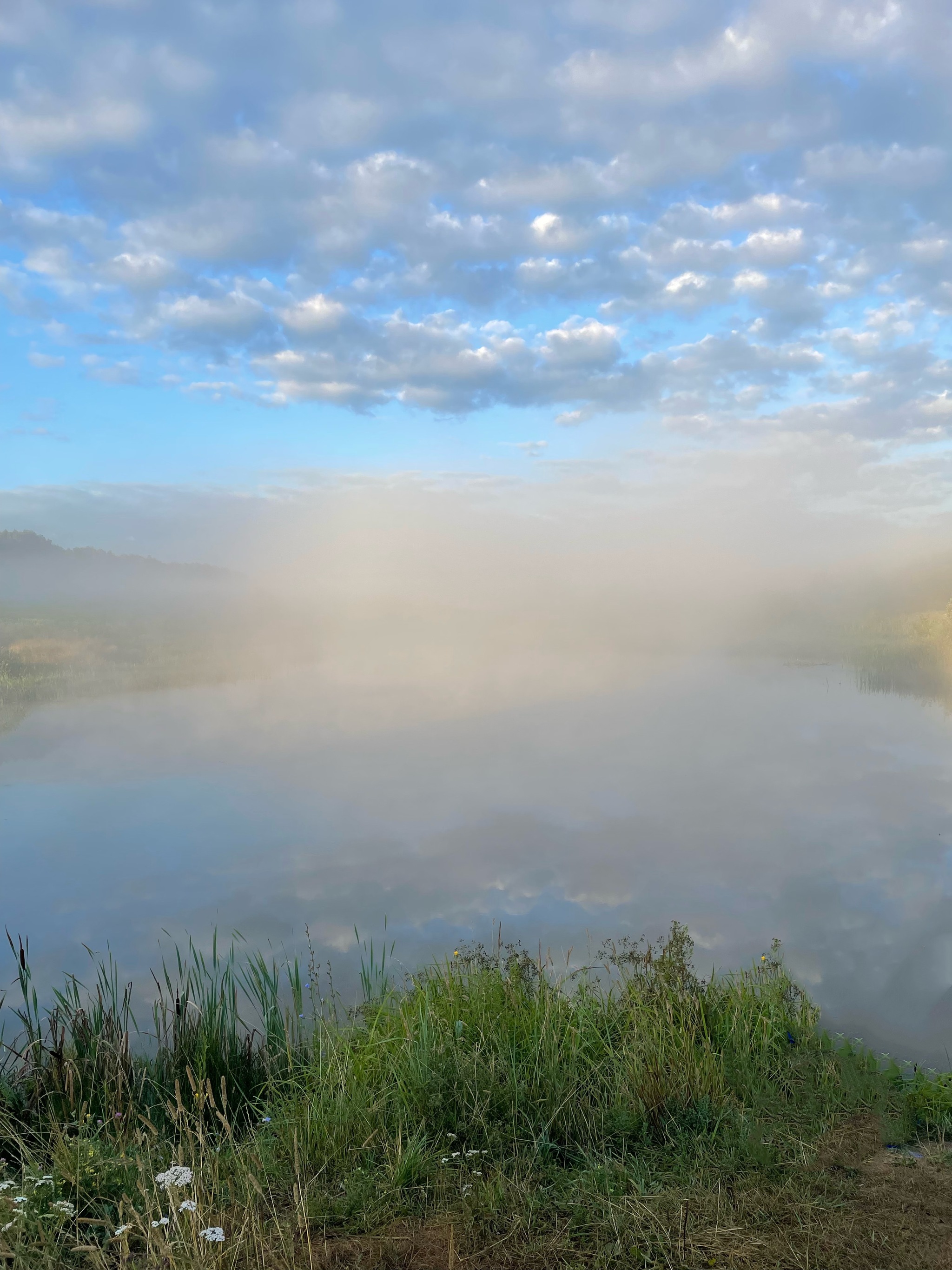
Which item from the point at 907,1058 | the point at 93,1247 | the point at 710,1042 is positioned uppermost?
the point at 93,1247

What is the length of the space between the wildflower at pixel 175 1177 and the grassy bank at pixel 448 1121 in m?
0.01

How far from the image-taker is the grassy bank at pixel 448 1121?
318 centimetres

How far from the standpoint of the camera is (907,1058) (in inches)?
208

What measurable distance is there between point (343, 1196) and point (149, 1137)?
46.9 inches

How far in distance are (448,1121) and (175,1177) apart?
4.60ft

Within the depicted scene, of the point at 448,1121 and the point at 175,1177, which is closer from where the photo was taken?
the point at 175,1177

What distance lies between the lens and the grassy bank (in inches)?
125

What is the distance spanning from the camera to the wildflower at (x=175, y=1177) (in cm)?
305

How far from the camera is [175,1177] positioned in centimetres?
312

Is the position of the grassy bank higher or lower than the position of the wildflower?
lower

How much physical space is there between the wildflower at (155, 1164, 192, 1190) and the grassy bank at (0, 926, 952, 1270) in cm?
1

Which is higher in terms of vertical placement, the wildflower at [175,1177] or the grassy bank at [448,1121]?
the wildflower at [175,1177]

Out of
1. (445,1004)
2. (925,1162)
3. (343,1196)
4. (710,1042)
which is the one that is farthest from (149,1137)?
(925,1162)

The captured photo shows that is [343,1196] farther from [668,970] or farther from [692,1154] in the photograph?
[668,970]
